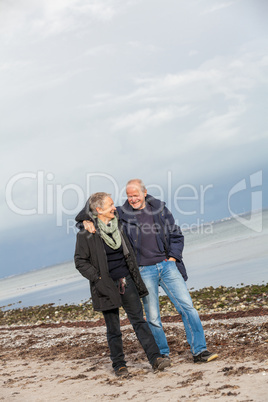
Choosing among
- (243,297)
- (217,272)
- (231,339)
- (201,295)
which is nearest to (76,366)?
(231,339)

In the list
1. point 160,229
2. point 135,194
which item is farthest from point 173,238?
point 135,194

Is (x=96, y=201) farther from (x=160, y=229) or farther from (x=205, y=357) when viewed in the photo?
(x=205, y=357)

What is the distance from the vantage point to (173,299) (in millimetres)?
7309

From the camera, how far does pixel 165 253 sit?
7.32 metres

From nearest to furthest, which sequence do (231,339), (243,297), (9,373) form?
(231,339)
(9,373)
(243,297)

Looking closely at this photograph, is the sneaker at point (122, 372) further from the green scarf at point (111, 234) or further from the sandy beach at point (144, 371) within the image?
the green scarf at point (111, 234)

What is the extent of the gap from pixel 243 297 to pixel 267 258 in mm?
14071

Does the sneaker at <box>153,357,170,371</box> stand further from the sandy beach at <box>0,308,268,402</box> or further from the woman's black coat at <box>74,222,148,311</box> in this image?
the woman's black coat at <box>74,222,148,311</box>

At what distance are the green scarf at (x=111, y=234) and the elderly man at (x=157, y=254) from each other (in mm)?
317

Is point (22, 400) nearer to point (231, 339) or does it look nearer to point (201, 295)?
point (231, 339)

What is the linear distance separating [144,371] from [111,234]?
206cm

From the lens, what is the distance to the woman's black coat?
6.91m

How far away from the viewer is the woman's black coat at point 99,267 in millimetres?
6910

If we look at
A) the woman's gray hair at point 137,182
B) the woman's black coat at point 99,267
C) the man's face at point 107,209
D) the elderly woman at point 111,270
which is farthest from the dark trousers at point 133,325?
the woman's gray hair at point 137,182
